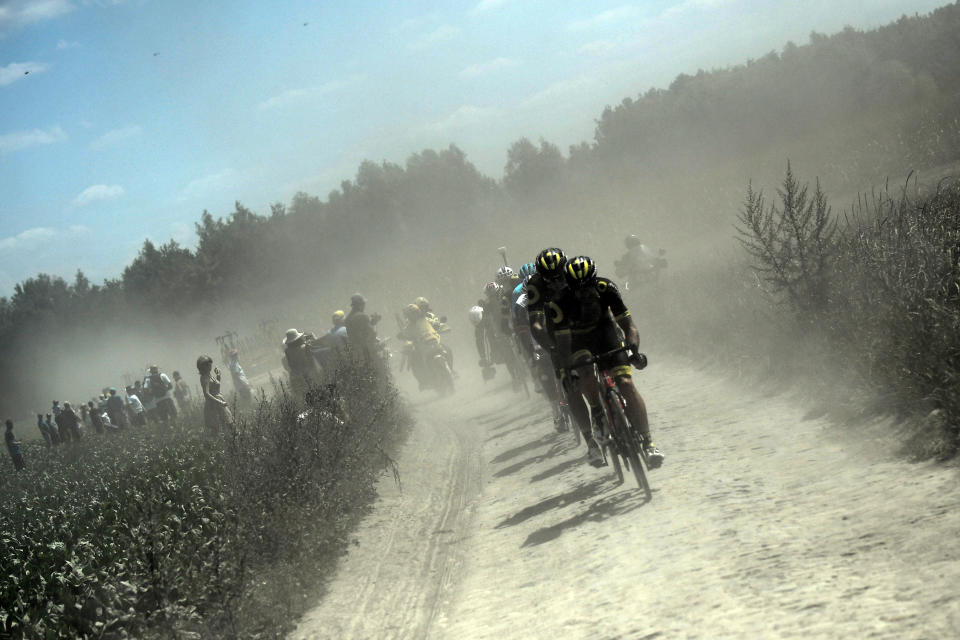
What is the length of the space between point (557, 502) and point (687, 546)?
2840 millimetres

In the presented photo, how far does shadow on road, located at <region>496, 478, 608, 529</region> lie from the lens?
892 cm

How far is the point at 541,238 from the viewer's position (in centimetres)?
5541

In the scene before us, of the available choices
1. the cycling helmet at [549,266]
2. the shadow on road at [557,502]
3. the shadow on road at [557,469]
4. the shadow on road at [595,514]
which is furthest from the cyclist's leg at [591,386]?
the shadow on road at [557,469]

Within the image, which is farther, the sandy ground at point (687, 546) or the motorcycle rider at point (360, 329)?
the motorcycle rider at point (360, 329)

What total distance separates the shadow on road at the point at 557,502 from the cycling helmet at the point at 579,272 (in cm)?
221

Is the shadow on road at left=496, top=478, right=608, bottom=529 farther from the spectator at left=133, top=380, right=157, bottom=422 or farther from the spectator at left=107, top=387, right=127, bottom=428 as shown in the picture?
the spectator at left=107, top=387, right=127, bottom=428

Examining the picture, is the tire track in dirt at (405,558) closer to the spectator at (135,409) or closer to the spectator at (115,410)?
the spectator at (115,410)

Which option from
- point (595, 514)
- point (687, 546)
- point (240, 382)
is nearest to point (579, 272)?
point (595, 514)

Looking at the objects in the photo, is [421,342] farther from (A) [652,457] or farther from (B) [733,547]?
(B) [733,547]

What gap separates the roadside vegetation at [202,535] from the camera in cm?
646

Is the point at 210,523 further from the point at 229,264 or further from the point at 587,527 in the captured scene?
the point at 229,264

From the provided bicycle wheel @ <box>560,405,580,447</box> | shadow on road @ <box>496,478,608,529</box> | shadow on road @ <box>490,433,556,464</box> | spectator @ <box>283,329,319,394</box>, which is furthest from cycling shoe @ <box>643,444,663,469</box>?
spectator @ <box>283,329,319,394</box>

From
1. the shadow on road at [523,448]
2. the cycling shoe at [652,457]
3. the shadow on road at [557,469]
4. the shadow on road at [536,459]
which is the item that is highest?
the cycling shoe at [652,457]

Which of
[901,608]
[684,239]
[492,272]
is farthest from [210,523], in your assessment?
[492,272]
